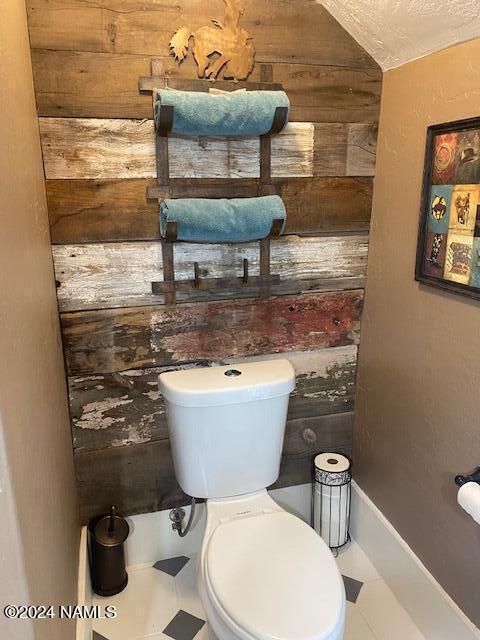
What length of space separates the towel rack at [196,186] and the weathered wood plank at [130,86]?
0.11ft

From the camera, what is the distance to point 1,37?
92 centimetres

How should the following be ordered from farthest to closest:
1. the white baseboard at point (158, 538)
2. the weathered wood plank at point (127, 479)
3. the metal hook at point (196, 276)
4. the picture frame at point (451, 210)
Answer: the white baseboard at point (158, 538) < the weathered wood plank at point (127, 479) < the metal hook at point (196, 276) < the picture frame at point (451, 210)

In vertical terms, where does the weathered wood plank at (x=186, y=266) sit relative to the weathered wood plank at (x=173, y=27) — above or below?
below

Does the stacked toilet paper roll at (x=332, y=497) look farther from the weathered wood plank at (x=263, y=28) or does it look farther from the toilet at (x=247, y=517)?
the weathered wood plank at (x=263, y=28)

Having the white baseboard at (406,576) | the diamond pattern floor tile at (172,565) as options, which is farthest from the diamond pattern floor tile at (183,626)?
the white baseboard at (406,576)

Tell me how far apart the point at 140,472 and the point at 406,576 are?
103 cm

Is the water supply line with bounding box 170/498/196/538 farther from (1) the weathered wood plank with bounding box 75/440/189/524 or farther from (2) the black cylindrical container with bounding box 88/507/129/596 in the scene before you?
(2) the black cylindrical container with bounding box 88/507/129/596

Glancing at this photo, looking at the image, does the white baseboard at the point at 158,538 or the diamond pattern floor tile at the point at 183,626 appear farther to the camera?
the white baseboard at the point at 158,538

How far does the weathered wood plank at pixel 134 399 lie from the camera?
168cm

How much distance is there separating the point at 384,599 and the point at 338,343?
0.96 metres

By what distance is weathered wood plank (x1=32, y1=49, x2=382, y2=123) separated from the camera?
4.57ft

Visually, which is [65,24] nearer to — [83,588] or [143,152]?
[143,152]

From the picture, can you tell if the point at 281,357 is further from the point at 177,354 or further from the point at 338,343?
the point at 177,354

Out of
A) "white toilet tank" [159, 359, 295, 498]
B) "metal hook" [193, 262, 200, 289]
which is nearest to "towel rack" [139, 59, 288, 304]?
"metal hook" [193, 262, 200, 289]
